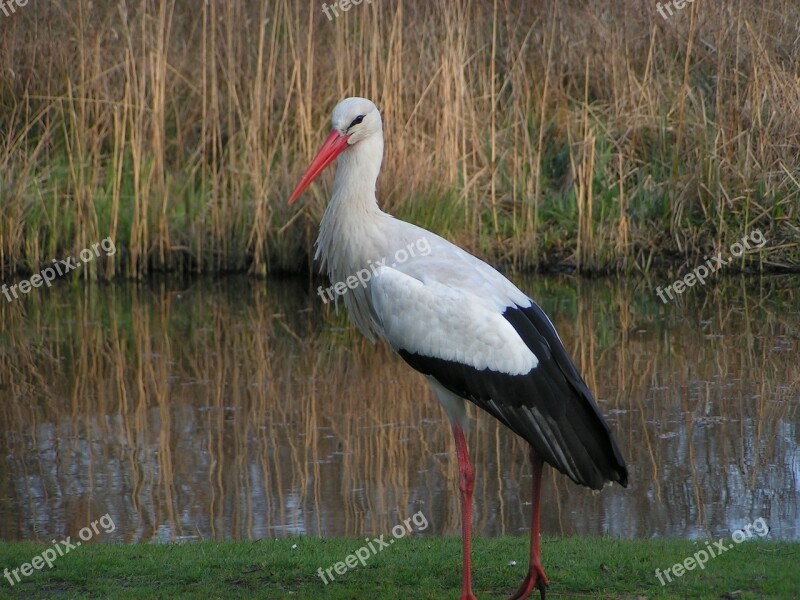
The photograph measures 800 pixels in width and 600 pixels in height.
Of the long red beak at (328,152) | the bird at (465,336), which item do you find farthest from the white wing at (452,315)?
the long red beak at (328,152)

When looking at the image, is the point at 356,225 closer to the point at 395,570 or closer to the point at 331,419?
the point at 395,570

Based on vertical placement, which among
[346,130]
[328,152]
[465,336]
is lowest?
[465,336]

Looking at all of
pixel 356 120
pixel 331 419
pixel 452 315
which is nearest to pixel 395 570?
pixel 452 315

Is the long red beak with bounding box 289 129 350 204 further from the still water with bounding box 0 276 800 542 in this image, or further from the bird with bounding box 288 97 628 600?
the still water with bounding box 0 276 800 542

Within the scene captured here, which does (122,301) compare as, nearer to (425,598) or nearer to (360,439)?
(360,439)

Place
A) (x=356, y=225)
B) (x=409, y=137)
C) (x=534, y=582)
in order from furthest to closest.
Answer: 1. (x=409, y=137)
2. (x=356, y=225)
3. (x=534, y=582)

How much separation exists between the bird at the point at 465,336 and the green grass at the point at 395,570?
244 millimetres

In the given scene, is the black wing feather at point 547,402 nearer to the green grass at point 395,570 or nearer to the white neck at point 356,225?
the green grass at point 395,570

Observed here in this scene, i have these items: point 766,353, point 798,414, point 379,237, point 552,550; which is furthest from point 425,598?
point 766,353

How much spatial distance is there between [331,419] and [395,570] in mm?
3117

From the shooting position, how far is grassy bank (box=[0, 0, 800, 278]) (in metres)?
11.8

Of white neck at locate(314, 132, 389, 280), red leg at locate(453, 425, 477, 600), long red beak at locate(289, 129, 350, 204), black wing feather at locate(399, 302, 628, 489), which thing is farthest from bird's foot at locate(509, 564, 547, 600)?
long red beak at locate(289, 129, 350, 204)

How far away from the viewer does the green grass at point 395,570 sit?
475 centimetres

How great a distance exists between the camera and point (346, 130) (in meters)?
5.75
